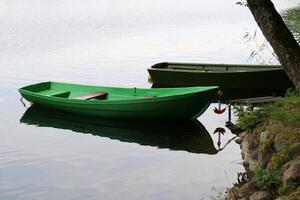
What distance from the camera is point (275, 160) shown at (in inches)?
259

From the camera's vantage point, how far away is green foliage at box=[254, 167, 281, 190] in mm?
6281

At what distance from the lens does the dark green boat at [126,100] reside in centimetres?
1307

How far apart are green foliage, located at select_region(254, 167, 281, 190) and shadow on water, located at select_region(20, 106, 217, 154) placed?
15.7 feet

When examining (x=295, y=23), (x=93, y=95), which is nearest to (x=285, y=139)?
(x=295, y=23)

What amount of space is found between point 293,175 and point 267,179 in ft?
1.93

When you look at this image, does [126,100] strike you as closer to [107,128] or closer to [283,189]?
[107,128]

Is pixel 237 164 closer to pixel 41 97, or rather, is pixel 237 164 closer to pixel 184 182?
pixel 184 182

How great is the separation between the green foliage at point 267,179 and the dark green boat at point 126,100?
245 inches

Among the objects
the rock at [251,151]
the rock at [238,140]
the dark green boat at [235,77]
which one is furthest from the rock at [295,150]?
the dark green boat at [235,77]

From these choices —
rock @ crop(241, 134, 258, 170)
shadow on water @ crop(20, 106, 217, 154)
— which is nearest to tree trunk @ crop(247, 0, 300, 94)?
rock @ crop(241, 134, 258, 170)

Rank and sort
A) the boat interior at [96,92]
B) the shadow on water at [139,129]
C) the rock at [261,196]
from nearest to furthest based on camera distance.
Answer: the rock at [261,196] < the shadow on water at [139,129] < the boat interior at [96,92]

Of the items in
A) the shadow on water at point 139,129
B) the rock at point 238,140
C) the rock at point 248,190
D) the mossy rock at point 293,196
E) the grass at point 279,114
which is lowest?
the shadow on water at point 139,129

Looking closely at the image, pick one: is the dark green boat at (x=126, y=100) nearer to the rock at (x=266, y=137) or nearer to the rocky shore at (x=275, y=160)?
the rocky shore at (x=275, y=160)

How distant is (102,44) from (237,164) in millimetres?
19961
